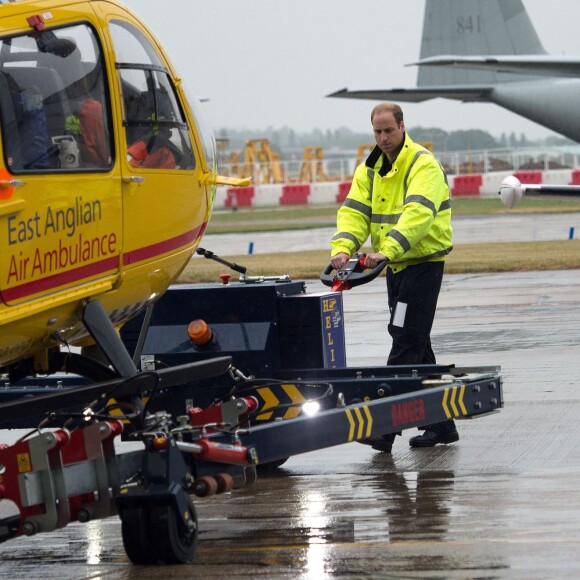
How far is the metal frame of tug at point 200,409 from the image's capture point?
5586 mm

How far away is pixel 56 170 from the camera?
587cm

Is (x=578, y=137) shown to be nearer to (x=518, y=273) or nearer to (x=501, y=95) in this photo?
(x=501, y=95)

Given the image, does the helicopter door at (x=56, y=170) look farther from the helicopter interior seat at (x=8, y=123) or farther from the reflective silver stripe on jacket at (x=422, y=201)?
the reflective silver stripe on jacket at (x=422, y=201)

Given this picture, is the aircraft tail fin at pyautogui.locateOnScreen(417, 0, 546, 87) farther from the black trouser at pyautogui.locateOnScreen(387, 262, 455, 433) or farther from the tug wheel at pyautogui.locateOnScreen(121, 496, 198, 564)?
the tug wheel at pyautogui.locateOnScreen(121, 496, 198, 564)

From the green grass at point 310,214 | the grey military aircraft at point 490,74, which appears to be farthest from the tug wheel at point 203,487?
the grey military aircraft at point 490,74

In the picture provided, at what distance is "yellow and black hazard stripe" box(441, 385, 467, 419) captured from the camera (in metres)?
7.06

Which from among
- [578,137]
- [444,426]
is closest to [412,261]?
[444,426]

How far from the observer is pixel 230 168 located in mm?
72875

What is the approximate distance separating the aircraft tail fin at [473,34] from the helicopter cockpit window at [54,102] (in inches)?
1487

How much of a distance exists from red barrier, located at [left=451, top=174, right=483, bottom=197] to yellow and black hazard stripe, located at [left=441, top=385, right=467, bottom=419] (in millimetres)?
45297

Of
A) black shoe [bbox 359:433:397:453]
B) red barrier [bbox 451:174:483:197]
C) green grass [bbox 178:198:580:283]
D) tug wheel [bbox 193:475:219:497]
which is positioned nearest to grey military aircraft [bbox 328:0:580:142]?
red barrier [bbox 451:174:483:197]

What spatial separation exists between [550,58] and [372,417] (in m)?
30.9

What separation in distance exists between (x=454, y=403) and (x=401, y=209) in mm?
1746

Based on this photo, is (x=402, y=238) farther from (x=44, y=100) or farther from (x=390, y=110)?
(x=44, y=100)
